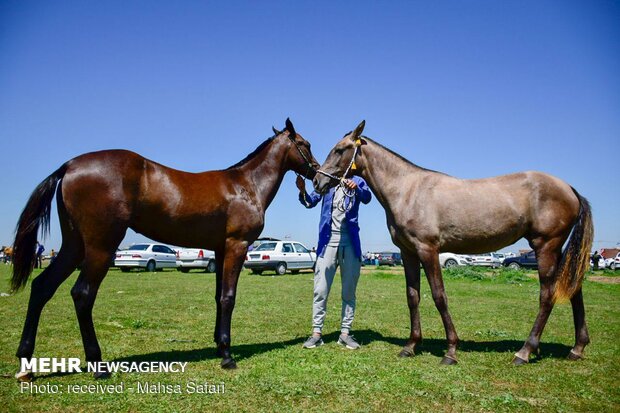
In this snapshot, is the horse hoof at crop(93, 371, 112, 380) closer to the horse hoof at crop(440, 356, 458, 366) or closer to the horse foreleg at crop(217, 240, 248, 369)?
the horse foreleg at crop(217, 240, 248, 369)

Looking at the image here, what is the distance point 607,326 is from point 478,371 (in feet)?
15.2

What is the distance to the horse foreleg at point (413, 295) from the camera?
5.70 metres

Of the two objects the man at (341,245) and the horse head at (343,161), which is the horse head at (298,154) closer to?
the horse head at (343,161)

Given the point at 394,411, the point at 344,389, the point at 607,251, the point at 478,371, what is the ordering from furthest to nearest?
1. the point at 607,251
2. the point at 478,371
3. the point at 344,389
4. the point at 394,411

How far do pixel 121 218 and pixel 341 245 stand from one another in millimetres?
3181

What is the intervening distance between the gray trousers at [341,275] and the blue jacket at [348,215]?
0.35ft

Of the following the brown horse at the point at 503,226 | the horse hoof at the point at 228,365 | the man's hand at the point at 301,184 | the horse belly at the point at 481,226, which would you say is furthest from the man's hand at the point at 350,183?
the horse hoof at the point at 228,365

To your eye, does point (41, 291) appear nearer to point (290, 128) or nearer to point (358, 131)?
point (290, 128)

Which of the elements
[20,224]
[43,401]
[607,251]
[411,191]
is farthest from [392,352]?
[607,251]

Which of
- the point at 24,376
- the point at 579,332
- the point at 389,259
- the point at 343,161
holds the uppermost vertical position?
the point at 343,161

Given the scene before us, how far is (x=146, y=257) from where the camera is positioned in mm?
26828

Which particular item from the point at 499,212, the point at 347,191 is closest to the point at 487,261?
the point at 347,191

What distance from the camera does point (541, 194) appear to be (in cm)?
545

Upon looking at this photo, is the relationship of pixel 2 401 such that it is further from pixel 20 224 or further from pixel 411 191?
pixel 411 191
